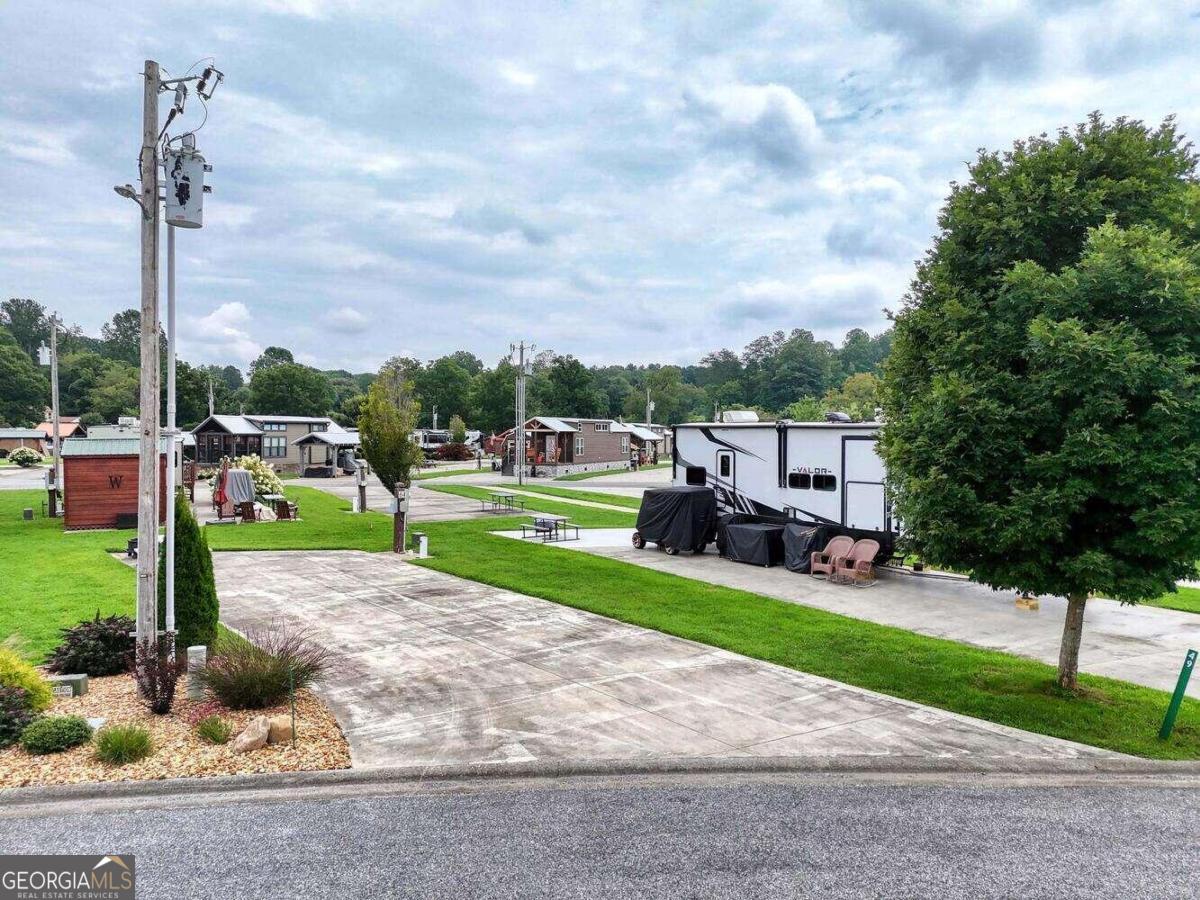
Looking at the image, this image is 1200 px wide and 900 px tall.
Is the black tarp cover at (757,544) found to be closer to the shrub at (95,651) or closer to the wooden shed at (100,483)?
the shrub at (95,651)

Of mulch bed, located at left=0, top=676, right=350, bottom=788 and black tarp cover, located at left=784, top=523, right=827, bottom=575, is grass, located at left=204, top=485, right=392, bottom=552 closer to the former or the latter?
mulch bed, located at left=0, top=676, right=350, bottom=788

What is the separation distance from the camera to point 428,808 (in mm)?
5770

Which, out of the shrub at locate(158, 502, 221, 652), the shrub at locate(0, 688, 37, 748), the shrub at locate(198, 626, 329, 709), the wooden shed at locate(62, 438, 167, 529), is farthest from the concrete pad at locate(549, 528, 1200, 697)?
the wooden shed at locate(62, 438, 167, 529)

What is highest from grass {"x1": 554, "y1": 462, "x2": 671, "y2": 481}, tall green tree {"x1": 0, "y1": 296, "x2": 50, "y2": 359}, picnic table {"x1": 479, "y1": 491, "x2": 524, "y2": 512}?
tall green tree {"x1": 0, "y1": 296, "x2": 50, "y2": 359}

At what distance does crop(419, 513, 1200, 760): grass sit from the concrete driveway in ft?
1.45

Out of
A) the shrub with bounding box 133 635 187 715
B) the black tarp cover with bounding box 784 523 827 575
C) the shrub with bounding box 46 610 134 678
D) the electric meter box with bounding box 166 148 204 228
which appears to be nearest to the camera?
the shrub with bounding box 133 635 187 715

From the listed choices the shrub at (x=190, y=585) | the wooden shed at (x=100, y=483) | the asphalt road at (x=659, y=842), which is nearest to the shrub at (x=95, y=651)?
the shrub at (x=190, y=585)

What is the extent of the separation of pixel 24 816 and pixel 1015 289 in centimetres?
1015

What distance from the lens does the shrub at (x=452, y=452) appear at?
60688 mm

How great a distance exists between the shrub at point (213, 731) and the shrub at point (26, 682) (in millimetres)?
1668

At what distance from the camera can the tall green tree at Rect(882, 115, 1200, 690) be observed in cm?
699

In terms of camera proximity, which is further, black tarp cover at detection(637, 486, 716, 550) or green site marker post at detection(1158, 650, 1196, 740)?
black tarp cover at detection(637, 486, 716, 550)

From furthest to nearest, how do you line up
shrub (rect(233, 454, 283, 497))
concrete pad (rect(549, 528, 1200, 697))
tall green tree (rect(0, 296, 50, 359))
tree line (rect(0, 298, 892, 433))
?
tall green tree (rect(0, 296, 50, 359)) → tree line (rect(0, 298, 892, 433)) → shrub (rect(233, 454, 283, 497)) → concrete pad (rect(549, 528, 1200, 697))

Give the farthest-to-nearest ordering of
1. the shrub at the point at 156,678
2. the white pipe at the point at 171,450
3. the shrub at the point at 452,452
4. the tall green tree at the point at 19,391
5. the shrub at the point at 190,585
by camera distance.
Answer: the tall green tree at the point at 19,391
the shrub at the point at 452,452
the shrub at the point at 190,585
the white pipe at the point at 171,450
the shrub at the point at 156,678
